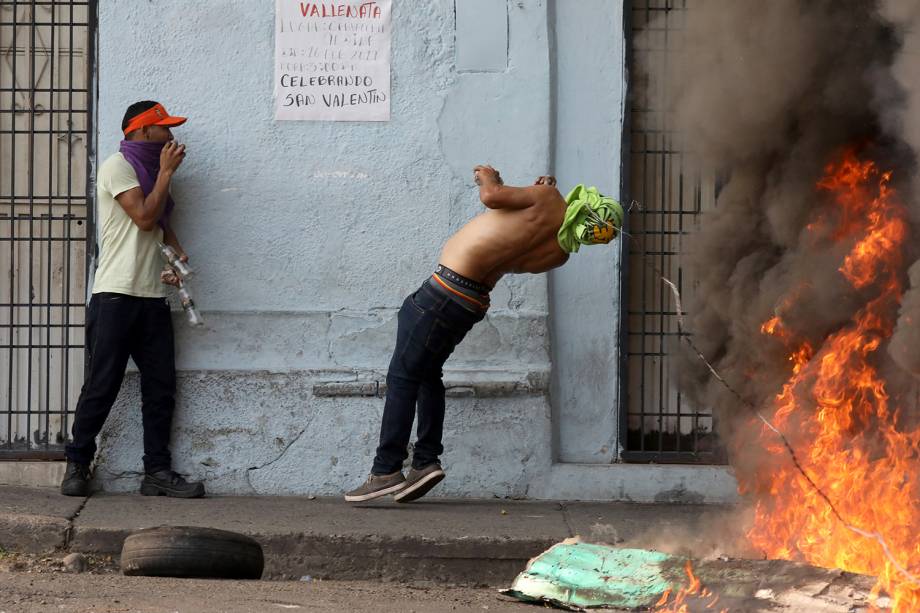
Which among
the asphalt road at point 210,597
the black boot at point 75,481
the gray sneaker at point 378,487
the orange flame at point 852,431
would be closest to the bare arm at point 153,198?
the black boot at point 75,481

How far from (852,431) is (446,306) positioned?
2.02m

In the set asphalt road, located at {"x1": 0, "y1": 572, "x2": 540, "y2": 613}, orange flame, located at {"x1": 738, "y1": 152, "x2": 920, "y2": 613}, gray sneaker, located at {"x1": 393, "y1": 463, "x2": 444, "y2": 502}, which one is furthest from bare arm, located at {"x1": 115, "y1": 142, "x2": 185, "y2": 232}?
orange flame, located at {"x1": 738, "y1": 152, "x2": 920, "y2": 613}

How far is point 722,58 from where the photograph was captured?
5934 mm

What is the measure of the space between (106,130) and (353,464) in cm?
229

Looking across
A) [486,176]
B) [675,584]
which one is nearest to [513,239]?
[486,176]

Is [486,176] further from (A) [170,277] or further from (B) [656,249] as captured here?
(A) [170,277]

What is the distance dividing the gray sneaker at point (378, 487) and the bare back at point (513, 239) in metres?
1.10

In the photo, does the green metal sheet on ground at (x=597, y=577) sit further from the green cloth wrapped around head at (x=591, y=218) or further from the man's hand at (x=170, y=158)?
the man's hand at (x=170, y=158)

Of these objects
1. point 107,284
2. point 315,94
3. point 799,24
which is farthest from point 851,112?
point 107,284

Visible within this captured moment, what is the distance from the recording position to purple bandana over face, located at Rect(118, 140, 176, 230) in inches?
271

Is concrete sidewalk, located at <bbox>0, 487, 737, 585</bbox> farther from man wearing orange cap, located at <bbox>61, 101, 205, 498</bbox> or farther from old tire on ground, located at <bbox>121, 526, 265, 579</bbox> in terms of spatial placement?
old tire on ground, located at <bbox>121, 526, 265, 579</bbox>

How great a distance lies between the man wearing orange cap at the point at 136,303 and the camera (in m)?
6.80

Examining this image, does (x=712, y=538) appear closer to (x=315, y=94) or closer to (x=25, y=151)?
(x=315, y=94)

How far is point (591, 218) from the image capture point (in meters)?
6.15
